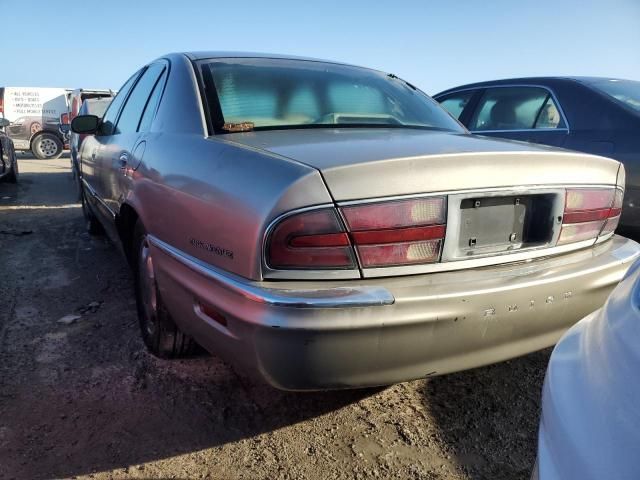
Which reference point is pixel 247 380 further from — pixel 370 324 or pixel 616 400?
pixel 616 400

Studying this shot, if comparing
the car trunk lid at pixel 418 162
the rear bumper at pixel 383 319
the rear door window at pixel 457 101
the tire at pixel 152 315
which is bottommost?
the tire at pixel 152 315

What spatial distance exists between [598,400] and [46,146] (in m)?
16.7

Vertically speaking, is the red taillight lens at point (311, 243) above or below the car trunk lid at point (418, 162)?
below

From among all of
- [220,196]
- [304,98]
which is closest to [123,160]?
[304,98]

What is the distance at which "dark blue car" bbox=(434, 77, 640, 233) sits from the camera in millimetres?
3568

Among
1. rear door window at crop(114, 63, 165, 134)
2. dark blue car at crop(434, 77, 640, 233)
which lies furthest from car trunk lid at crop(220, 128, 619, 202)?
dark blue car at crop(434, 77, 640, 233)

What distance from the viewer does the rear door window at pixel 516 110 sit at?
13.9ft

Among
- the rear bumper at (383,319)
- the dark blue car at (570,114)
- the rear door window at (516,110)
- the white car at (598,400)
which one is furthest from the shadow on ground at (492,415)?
the rear door window at (516,110)

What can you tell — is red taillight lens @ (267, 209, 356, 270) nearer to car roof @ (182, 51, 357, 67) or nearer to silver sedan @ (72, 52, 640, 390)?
silver sedan @ (72, 52, 640, 390)

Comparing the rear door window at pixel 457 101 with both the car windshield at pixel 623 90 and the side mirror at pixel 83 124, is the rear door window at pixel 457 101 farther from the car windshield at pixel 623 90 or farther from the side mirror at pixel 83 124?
the side mirror at pixel 83 124

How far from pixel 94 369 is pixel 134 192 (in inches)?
34.5

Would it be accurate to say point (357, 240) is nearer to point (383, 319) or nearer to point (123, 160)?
point (383, 319)

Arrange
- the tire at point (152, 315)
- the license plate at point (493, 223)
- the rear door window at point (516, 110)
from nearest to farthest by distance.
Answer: the license plate at point (493, 223) < the tire at point (152, 315) < the rear door window at point (516, 110)

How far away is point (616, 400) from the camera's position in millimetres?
883
